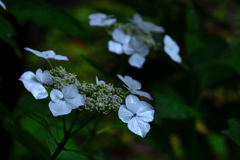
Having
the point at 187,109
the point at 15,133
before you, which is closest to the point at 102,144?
the point at 187,109

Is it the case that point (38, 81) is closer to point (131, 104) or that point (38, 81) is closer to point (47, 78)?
point (47, 78)

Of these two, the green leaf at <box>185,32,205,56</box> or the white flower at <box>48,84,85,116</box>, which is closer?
the white flower at <box>48,84,85,116</box>

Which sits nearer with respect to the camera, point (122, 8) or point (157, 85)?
point (157, 85)

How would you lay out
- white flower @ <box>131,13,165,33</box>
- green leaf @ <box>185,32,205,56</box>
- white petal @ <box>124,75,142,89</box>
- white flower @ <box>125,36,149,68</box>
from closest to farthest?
white petal @ <box>124,75,142,89</box>
white flower @ <box>125,36,149,68</box>
white flower @ <box>131,13,165,33</box>
green leaf @ <box>185,32,205,56</box>

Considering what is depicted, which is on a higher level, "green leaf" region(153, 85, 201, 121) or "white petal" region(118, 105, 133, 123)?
"white petal" region(118, 105, 133, 123)

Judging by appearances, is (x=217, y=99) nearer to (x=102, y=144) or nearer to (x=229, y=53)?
(x=229, y=53)

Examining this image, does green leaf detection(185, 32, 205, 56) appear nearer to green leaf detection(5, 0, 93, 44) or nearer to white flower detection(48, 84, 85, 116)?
green leaf detection(5, 0, 93, 44)

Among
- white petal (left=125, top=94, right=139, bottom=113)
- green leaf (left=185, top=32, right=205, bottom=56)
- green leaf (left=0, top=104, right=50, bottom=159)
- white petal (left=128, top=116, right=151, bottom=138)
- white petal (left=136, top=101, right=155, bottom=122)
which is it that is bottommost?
green leaf (left=0, top=104, right=50, bottom=159)

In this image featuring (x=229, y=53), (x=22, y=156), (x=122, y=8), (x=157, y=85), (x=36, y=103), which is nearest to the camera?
(x=36, y=103)

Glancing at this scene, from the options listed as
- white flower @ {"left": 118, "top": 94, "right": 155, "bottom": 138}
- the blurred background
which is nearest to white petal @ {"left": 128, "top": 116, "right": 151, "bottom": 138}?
white flower @ {"left": 118, "top": 94, "right": 155, "bottom": 138}
